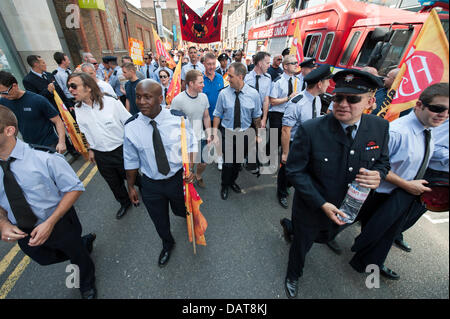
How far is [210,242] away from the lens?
8.83 ft

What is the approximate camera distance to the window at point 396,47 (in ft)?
13.8

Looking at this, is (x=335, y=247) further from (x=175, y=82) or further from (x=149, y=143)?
(x=175, y=82)

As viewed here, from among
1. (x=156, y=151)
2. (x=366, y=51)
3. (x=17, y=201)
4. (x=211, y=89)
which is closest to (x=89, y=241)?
(x=17, y=201)

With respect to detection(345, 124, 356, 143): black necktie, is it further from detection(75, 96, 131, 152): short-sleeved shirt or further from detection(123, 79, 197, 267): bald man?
detection(75, 96, 131, 152): short-sleeved shirt

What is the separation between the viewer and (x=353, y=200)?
4.70 feet

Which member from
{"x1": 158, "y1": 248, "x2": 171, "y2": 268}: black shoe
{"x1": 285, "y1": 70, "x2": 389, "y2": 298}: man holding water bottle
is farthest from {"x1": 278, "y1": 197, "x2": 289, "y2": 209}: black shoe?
{"x1": 158, "y1": 248, "x2": 171, "y2": 268}: black shoe

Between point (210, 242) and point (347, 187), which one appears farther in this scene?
point (210, 242)

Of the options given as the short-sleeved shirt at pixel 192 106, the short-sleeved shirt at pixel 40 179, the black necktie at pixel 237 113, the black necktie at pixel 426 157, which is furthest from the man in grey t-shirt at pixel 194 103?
the black necktie at pixel 426 157

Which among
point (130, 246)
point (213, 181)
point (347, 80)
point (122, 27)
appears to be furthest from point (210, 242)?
A: point (122, 27)

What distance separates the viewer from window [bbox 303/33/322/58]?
20.6 feet

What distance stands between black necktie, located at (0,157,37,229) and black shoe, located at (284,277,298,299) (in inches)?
97.6

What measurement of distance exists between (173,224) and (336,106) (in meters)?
2.65

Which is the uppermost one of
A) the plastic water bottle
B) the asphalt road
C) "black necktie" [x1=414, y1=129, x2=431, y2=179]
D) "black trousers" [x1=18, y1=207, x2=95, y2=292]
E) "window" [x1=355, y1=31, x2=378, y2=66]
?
"window" [x1=355, y1=31, x2=378, y2=66]
